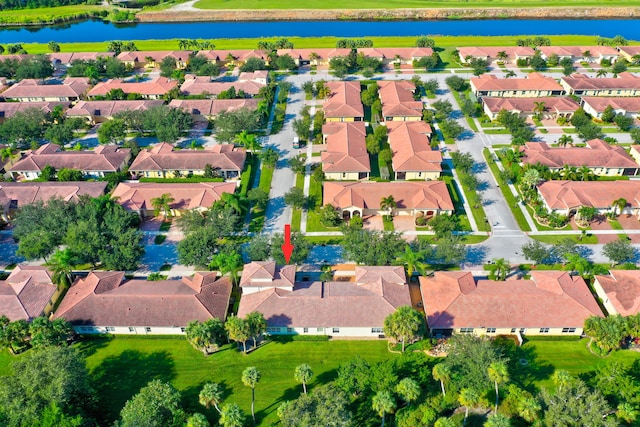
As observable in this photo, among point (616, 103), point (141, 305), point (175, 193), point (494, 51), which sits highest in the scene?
point (616, 103)

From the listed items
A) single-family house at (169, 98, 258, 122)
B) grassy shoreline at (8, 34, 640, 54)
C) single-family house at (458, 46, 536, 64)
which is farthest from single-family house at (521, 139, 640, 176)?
grassy shoreline at (8, 34, 640, 54)

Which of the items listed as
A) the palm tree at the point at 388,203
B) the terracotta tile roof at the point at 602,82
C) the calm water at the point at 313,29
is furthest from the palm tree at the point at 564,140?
the calm water at the point at 313,29

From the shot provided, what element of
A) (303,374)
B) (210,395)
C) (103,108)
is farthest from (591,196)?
(103,108)

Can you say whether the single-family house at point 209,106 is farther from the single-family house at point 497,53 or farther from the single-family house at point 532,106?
the single-family house at point 497,53

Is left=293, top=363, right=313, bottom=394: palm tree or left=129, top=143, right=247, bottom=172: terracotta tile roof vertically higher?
left=293, top=363, right=313, bottom=394: palm tree

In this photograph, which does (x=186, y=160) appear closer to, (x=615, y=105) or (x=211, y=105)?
(x=211, y=105)

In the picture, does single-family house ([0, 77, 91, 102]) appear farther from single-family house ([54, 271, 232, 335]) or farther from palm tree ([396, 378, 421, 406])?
palm tree ([396, 378, 421, 406])
